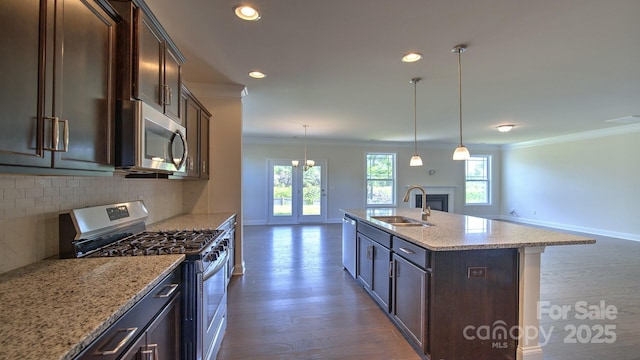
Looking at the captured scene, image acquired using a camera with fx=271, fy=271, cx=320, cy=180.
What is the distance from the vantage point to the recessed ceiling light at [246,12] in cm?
189

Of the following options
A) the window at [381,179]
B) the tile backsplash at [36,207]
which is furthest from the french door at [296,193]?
the tile backsplash at [36,207]

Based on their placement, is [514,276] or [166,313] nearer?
[166,313]

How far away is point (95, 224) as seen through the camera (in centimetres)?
161

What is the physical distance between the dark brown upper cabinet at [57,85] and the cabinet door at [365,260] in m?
2.34

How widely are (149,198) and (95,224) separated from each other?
108 cm

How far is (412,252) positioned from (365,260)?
113 cm

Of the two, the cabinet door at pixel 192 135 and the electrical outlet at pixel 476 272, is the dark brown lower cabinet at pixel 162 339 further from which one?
the electrical outlet at pixel 476 272

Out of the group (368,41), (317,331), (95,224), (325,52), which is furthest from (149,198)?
(368,41)

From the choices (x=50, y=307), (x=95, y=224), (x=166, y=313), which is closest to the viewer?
(x=50, y=307)

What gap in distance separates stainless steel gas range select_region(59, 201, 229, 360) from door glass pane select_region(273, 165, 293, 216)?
562 centimetres

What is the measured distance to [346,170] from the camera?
8.12 meters

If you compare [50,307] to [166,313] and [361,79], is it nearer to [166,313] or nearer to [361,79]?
[166,313]

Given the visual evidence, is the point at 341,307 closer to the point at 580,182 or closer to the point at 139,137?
the point at 139,137

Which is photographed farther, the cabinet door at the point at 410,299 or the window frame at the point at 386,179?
the window frame at the point at 386,179
